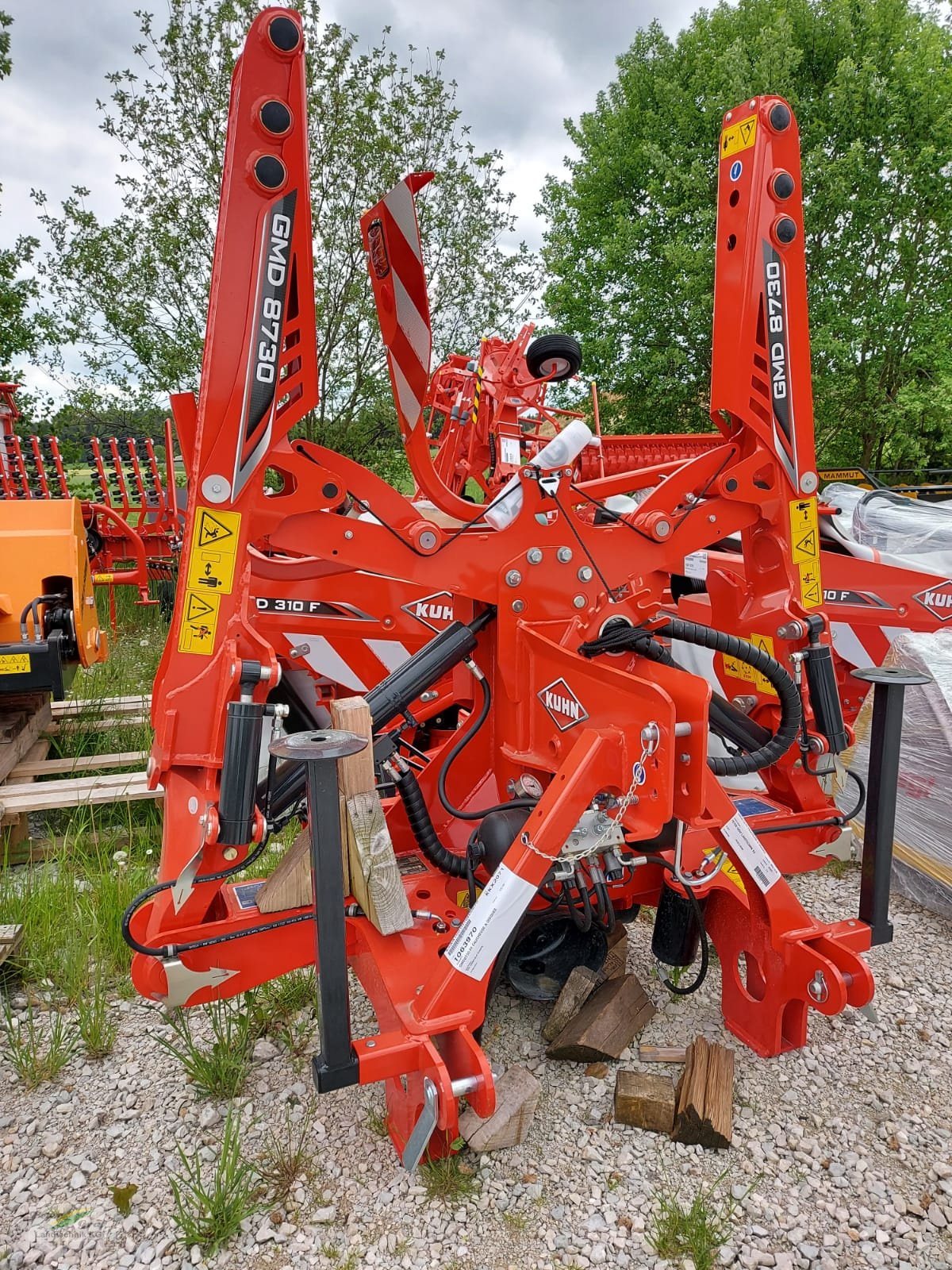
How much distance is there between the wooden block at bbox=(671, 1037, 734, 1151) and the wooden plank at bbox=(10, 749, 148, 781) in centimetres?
375

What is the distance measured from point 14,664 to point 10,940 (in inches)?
61.7

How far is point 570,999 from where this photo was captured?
3.01 metres

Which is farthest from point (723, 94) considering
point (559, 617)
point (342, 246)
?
point (559, 617)

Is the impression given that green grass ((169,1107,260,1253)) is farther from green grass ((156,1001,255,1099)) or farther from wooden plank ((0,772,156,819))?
wooden plank ((0,772,156,819))

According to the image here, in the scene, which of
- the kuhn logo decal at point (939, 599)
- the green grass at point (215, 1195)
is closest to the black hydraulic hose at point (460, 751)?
the green grass at point (215, 1195)

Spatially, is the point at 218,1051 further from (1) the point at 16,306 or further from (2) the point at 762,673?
(1) the point at 16,306

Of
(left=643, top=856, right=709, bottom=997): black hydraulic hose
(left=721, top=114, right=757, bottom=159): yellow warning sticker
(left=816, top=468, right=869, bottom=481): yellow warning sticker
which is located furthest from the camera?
(left=816, top=468, right=869, bottom=481): yellow warning sticker

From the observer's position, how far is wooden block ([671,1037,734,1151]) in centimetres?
253

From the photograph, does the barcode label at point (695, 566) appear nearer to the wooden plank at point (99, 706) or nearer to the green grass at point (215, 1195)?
the green grass at point (215, 1195)

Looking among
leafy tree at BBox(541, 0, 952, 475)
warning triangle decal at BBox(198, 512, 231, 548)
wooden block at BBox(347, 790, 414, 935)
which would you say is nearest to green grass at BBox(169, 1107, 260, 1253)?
wooden block at BBox(347, 790, 414, 935)

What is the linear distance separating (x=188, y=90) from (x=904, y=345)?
11775 mm

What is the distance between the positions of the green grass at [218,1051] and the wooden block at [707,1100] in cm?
142

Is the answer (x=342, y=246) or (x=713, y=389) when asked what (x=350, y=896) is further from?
(x=342, y=246)

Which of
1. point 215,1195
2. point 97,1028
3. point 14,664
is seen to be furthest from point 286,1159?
point 14,664
